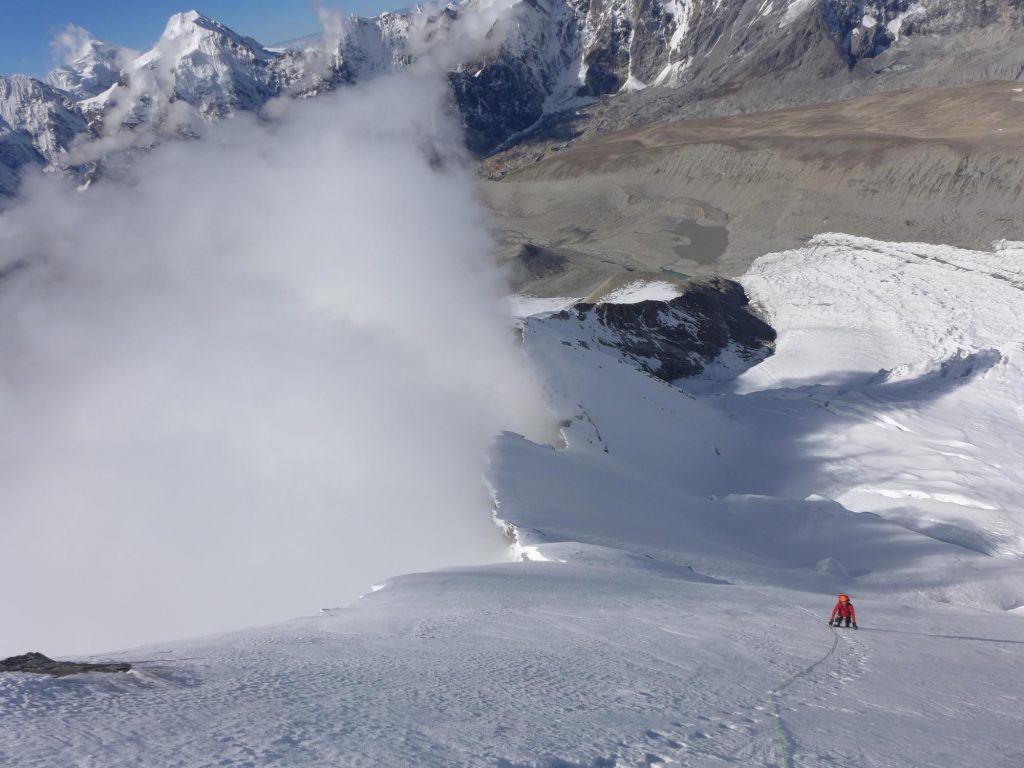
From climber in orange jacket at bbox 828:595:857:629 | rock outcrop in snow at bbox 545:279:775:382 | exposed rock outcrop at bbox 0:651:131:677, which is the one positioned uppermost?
rock outcrop in snow at bbox 545:279:775:382

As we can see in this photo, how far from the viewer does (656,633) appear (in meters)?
10.4

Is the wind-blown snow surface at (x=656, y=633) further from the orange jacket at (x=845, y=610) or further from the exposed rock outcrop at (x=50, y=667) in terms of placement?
the orange jacket at (x=845, y=610)

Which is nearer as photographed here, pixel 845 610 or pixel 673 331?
pixel 845 610

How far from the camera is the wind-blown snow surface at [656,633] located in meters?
6.09

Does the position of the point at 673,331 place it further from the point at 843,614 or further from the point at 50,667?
the point at 50,667

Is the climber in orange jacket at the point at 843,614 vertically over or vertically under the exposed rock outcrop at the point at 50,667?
under

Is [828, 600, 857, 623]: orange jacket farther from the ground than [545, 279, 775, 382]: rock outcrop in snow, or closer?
closer

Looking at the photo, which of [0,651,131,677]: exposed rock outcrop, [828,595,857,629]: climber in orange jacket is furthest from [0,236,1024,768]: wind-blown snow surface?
[828,595,857,629]: climber in orange jacket

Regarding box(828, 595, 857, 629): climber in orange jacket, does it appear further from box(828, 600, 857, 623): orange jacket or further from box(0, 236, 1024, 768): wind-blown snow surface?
box(0, 236, 1024, 768): wind-blown snow surface

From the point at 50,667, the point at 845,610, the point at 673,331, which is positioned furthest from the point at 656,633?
the point at 673,331

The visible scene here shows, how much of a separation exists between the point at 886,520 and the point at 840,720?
1794cm

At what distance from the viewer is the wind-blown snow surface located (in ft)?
20.0

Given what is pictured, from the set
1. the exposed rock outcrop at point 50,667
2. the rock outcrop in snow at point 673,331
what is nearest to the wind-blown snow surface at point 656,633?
the exposed rock outcrop at point 50,667

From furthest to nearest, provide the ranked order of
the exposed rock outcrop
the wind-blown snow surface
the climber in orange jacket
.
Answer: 1. the climber in orange jacket
2. the exposed rock outcrop
3. the wind-blown snow surface
